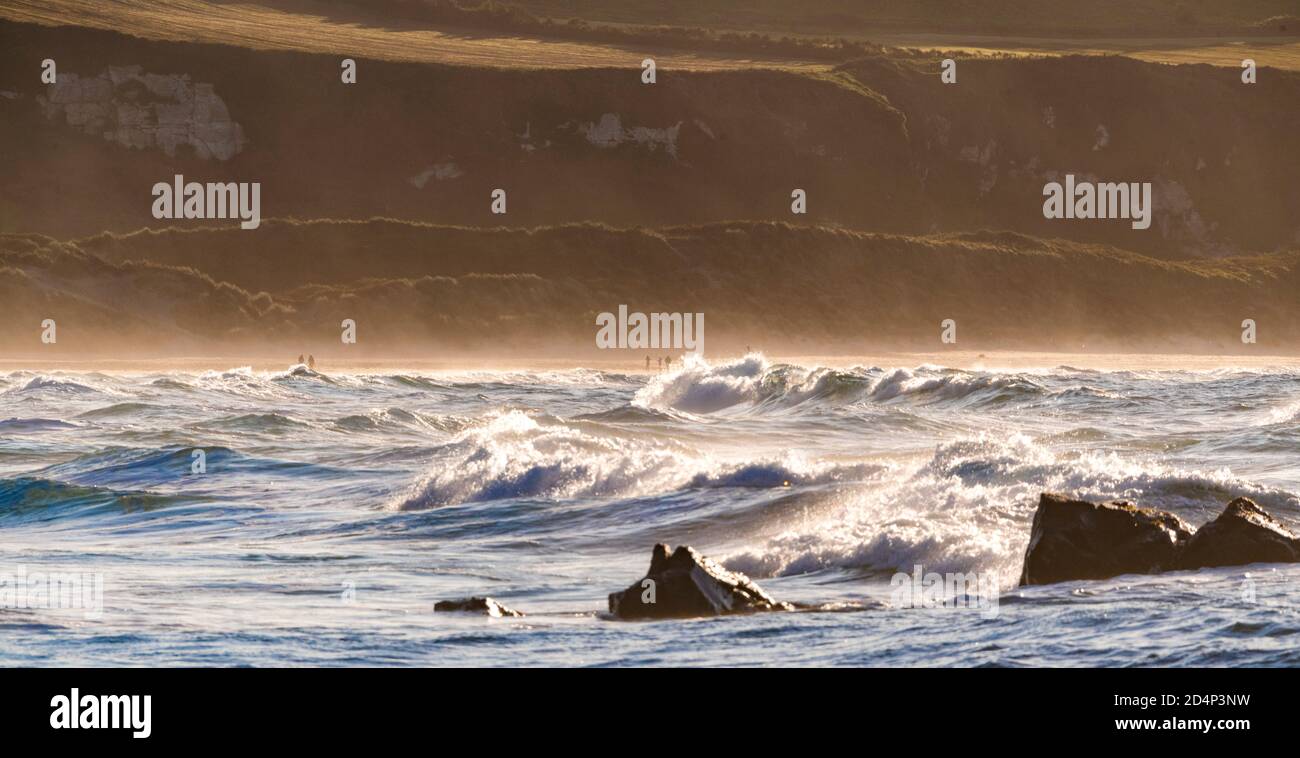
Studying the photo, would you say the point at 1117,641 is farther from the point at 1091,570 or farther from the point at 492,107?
the point at 492,107

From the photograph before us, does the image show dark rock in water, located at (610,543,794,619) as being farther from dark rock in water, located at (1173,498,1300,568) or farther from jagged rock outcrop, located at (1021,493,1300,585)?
dark rock in water, located at (1173,498,1300,568)

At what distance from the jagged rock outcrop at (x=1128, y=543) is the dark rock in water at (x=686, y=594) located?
219 cm

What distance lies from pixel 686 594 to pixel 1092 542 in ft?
10.8

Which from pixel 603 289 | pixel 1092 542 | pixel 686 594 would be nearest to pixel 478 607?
pixel 686 594

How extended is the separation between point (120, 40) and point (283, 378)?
5022cm

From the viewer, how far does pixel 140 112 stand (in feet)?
291

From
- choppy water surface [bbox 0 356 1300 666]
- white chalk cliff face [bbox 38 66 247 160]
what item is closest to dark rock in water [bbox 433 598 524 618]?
choppy water surface [bbox 0 356 1300 666]

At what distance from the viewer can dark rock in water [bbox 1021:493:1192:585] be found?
1264cm

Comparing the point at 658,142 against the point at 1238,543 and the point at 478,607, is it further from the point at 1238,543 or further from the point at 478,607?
the point at 478,607

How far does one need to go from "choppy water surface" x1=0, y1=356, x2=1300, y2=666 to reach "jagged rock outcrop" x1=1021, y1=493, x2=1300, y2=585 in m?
0.29

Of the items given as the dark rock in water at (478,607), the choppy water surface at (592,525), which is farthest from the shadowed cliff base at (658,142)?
the dark rock in water at (478,607)

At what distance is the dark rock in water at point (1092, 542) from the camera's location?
41.5ft

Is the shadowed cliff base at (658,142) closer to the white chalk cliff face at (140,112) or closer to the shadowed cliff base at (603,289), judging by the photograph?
the white chalk cliff face at (140,112)
